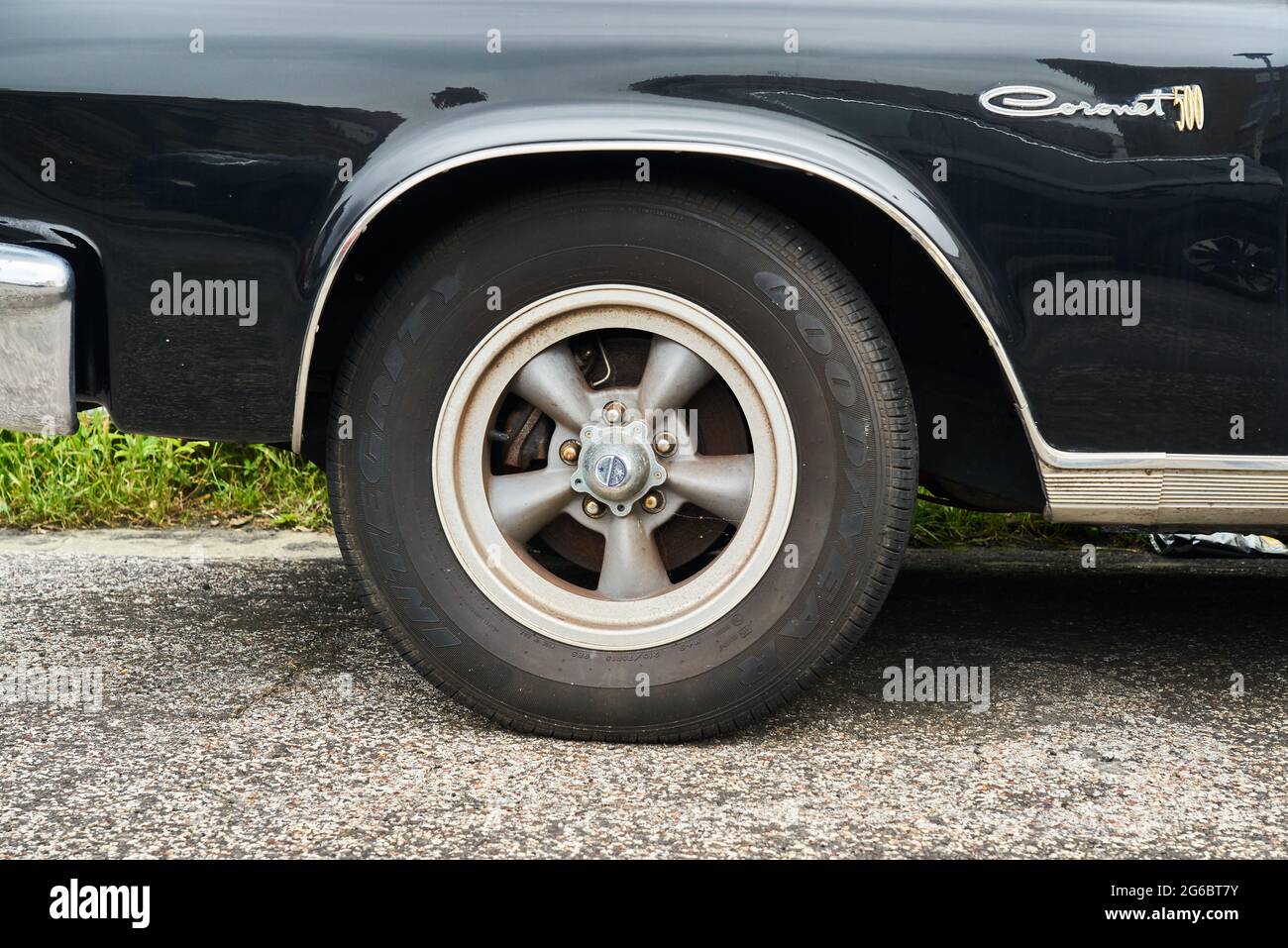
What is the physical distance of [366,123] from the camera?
197cm

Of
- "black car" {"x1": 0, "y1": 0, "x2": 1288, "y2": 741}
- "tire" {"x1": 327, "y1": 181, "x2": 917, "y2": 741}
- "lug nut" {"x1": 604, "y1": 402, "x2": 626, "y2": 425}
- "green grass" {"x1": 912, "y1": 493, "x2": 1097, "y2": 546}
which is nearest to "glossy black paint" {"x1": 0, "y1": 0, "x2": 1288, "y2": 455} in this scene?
"black car" {"x1": 0, "y1": 0, "x2": 1288, "y2": 741}

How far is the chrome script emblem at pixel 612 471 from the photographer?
6.90 feet

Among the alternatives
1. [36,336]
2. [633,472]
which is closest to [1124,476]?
[633,472]

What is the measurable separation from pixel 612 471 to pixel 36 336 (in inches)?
36.1

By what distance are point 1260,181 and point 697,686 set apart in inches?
45.6

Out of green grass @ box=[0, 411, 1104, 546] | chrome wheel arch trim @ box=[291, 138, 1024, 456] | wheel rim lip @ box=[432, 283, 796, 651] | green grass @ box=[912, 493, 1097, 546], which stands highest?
chrome wheel arch trim @ box=[291, 138, 1024, 456]

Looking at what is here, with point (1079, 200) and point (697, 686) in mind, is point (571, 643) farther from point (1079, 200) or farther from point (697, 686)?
point (1079, 200)

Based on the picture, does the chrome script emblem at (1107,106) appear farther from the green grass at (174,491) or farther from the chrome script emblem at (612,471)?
the green grass at (174,491)

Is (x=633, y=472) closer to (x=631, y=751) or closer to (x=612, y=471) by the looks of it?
(x=612, y=471)

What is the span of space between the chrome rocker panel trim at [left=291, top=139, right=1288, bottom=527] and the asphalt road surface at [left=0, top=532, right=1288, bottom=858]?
0.41m

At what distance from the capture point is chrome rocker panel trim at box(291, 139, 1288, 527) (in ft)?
6.45

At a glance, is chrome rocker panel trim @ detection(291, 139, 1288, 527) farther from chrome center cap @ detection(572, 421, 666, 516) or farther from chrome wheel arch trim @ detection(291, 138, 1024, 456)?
chrome center cap @ detection(572, 421, 666, 516)

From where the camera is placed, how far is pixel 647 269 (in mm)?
2041

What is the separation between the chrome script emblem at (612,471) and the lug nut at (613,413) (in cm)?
7
